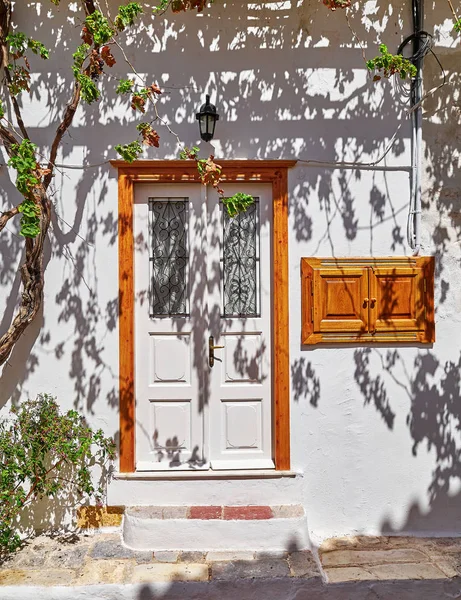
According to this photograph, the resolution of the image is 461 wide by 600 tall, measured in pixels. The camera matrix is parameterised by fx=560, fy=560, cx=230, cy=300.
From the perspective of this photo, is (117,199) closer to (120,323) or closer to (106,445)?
(120,323)


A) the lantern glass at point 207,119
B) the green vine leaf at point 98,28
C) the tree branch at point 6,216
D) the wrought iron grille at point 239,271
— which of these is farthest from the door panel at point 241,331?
the tree branch at point 6,216

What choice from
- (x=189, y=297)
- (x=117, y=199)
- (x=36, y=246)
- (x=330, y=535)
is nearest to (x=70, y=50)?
(x=117, y=199)

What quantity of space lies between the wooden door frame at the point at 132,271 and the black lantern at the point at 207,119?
0.72 ft

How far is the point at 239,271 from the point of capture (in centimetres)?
450

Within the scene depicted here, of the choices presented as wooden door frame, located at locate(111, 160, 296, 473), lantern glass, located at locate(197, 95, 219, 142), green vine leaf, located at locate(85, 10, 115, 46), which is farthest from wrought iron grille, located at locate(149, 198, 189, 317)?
green vine leaf, located at locate(85, 10, 115, 46)

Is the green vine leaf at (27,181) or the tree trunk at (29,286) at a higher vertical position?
the green vine leaf at (27,181)

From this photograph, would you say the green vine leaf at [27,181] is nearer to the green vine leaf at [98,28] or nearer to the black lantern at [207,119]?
the green vine leaf at [98,28]

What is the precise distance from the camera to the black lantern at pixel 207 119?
4.21 metres

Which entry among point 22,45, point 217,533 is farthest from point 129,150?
point 217,533

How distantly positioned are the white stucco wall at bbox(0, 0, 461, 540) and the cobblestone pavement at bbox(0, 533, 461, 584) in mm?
306

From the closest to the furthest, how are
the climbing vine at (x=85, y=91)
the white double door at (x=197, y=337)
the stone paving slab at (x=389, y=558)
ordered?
1. the stone paving slab at (x=389, y=558)
2. the climbing vine at (x=85, y=91)
3. the white double door at (x=197, y=337)

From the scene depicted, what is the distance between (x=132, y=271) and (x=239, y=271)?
33.3 inches

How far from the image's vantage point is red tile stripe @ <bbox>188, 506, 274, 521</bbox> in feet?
13.3

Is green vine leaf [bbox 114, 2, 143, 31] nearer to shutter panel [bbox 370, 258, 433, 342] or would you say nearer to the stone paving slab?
shutter panel [bbox 370, 258, 433, 342]
